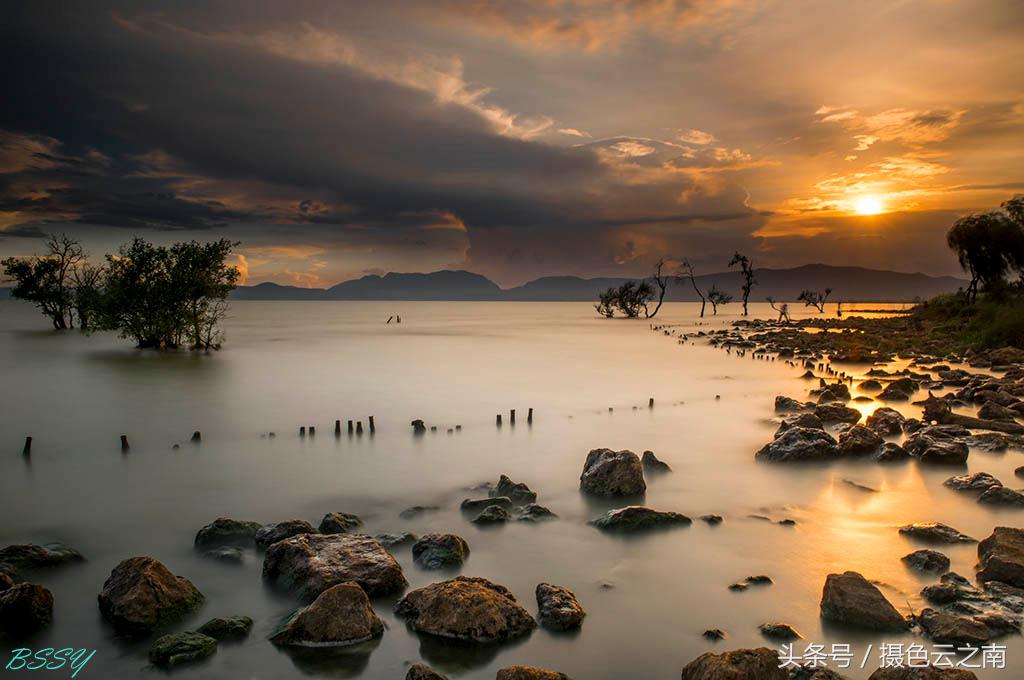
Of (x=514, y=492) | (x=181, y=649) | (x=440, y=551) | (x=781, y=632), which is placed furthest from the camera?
(x=514, y=492)

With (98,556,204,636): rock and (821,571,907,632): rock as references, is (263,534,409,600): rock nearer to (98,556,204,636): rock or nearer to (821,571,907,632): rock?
(98,556,204,636): rock

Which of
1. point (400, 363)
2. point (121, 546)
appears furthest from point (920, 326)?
point (121, 546)

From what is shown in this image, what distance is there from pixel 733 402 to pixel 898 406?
18.6ft

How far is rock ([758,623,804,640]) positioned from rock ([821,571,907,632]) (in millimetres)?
622

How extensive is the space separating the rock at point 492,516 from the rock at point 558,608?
9.86 feet

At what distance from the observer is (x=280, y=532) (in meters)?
10.3

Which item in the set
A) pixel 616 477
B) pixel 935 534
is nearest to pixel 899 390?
pixel 935 534

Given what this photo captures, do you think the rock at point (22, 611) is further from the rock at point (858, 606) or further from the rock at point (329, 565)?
the rock at point (858, 606)

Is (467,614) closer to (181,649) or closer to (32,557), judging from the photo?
(181,649)

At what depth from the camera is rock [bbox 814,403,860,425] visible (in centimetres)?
1925

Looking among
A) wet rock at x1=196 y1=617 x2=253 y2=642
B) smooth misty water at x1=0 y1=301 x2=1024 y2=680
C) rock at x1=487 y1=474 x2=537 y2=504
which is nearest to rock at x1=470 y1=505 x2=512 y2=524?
smooth misty water at x1=0 y1=301 x2=1024 y2=680

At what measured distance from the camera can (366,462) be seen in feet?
54.4

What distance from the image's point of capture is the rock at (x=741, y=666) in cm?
588

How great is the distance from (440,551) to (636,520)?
3.67 meters
